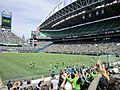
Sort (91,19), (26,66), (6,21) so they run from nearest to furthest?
(26,66)
(91,19)
(6,21)

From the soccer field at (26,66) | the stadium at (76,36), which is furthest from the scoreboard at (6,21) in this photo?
the soccer field at (26,66)

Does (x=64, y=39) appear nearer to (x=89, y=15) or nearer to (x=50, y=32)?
(x=50, y=32)

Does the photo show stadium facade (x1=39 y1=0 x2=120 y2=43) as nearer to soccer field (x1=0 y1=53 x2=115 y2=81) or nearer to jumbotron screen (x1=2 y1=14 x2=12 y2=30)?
jumbotron screen (x1=2 y1=14 x2=12 y2=30)

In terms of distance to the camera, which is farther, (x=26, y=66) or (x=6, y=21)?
(x=6, y=21)

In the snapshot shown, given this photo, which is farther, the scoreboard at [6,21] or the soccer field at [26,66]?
the scoreboard at [6,21]

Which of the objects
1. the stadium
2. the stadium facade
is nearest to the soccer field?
the stadium

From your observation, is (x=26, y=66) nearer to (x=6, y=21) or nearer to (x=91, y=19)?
(x=91, y=19)

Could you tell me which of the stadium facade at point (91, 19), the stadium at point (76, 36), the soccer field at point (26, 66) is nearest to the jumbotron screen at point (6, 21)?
the stadium at point (76, 36)

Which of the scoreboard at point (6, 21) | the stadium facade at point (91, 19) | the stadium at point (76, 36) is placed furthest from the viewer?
the scoreboard at point (6, 21)

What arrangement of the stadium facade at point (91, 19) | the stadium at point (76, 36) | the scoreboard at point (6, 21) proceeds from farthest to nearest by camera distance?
1. the scoreboard at point (6, 21)
2. the stadium facade at point (91, 19)
3. the stadium at point (76, 36)

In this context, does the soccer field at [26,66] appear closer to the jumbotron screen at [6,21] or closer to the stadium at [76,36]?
the stadium at [76,36]

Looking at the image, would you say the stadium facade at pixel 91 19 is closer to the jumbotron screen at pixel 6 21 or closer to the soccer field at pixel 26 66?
the jumbotron screen at pixel 6 21

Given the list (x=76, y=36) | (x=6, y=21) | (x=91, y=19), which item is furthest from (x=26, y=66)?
(x=6, y=21)

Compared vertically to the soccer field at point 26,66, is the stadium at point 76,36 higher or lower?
higher
